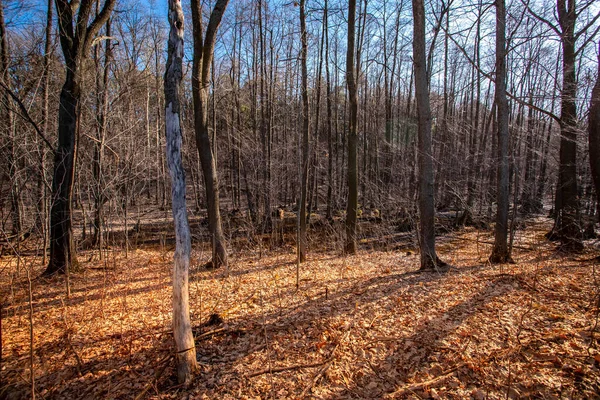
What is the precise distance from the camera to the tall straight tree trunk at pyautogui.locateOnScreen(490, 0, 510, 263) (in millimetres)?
6781

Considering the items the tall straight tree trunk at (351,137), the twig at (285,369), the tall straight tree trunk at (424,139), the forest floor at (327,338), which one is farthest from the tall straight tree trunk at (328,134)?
the twig at (285,369)

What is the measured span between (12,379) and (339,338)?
156 inches

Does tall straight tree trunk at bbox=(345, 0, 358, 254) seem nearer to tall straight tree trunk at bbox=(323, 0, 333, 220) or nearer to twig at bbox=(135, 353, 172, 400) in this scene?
tall straight tree trunk at bbox=(323, 0, 333, 220)

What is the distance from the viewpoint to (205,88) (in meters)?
6.95

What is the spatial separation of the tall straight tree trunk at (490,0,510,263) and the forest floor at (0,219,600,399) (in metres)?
0.84

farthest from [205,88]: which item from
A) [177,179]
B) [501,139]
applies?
[501,139]

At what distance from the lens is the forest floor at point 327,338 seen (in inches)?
121

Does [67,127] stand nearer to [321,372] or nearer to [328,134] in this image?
[321,372]

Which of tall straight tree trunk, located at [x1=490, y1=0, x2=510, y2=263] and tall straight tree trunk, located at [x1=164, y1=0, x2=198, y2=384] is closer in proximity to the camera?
tall straight tree trunk, located at [x1=164, y1=0, x2=198, y2=384]

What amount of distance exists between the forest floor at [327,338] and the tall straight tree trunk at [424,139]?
77 centimetres

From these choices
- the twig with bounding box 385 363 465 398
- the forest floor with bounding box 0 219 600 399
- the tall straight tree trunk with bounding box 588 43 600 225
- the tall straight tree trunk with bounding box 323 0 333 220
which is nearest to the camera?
the twig with bounding box 385 363 465 398

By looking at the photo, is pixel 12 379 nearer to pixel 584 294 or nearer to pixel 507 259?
pixel 584 294

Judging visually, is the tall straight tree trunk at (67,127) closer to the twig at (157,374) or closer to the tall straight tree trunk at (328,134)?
the twig at (157,374)

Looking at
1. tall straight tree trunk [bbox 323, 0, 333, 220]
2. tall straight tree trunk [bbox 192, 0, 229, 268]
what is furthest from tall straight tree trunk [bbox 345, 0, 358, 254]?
tall straight tree trunk [bbox 192, 0, 229, 268]
